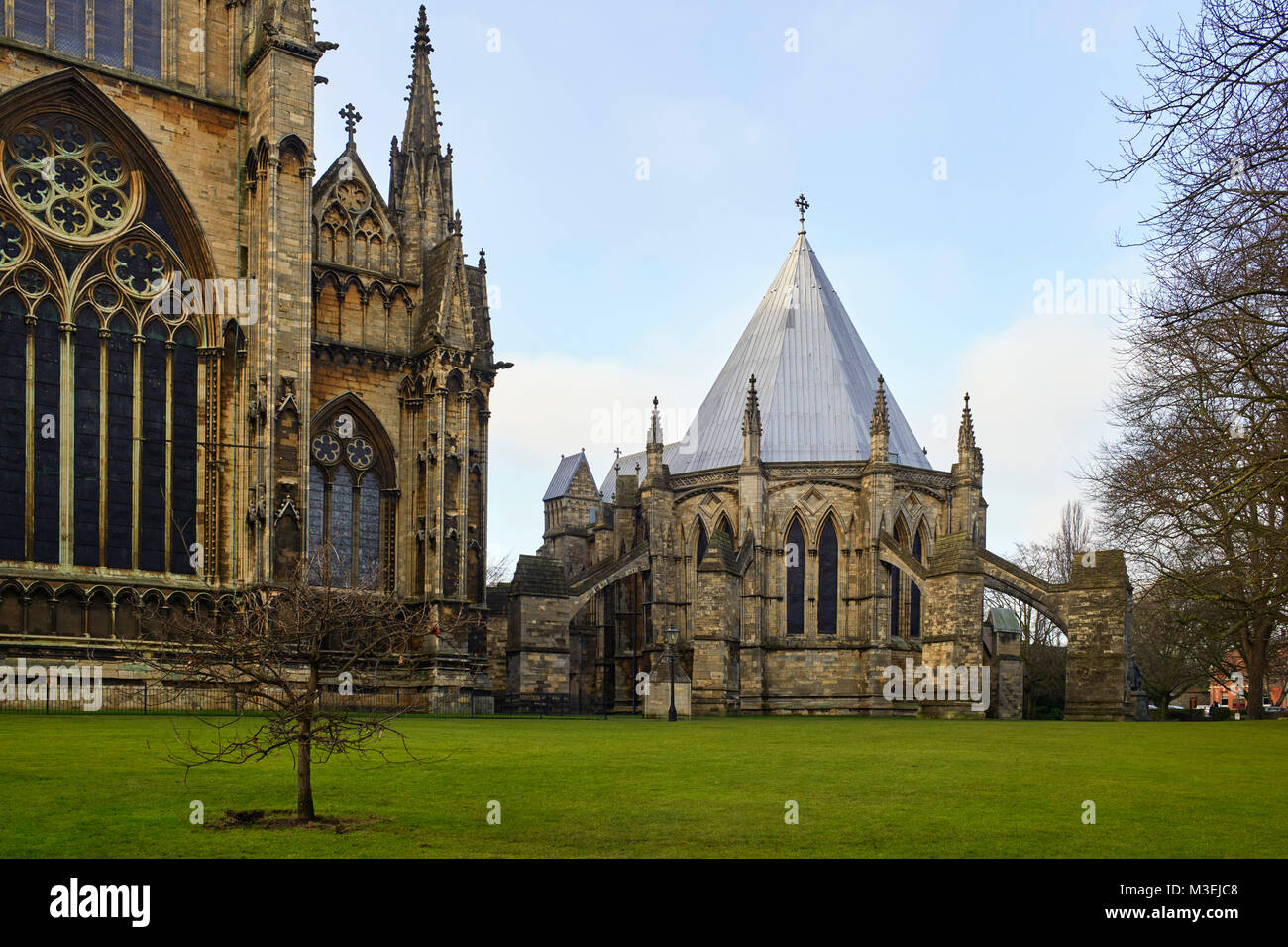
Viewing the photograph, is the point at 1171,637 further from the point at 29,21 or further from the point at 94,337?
the point at 29,21

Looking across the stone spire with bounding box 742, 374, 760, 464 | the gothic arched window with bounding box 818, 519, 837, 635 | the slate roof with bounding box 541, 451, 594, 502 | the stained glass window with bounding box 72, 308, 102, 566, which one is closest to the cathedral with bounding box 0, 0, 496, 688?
the stained glass window with bounding box 72, 308, 102, 566

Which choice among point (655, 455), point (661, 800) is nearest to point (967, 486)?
point (655, 455)

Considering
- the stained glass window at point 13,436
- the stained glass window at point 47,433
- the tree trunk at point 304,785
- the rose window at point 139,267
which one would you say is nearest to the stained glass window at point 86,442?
the stained glass window at point 47,433

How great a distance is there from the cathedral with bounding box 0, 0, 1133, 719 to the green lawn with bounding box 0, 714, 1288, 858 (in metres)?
10.2

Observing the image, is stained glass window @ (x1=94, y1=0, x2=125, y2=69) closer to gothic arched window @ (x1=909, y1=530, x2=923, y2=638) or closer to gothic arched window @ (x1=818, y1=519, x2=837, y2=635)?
gothic arched window @ (x1=818, y1=519, x2=837, y2=635)

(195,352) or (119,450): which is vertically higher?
(195,352)

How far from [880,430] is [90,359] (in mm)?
27821

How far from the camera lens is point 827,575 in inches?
1879

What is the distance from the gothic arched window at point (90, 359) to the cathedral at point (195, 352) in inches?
2.1

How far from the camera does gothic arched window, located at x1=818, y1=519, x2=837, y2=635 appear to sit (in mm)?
47594
